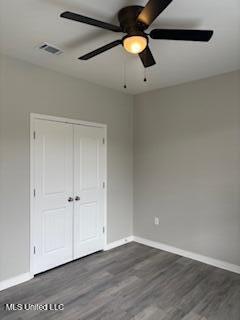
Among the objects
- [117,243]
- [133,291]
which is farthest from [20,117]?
[117,243]

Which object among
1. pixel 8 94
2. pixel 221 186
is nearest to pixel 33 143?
pixel 8 94

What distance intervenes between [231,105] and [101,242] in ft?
9.43

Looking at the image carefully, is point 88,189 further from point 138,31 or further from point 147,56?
point 138,31

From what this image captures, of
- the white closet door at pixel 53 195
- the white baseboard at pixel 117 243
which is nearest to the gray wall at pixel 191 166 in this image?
the white baseboard at pixel 117 243

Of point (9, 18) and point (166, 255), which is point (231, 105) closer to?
point (166, 255)

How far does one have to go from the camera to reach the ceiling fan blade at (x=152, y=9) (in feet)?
4.86

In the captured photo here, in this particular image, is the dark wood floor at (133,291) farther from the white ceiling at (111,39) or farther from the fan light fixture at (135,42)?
the white ceiling at (111,39)

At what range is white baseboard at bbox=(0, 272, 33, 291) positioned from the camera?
8.96ft

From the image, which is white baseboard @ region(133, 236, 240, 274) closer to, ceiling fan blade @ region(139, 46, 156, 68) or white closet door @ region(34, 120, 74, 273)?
white closet door @ region(34, 120, 74, 273)

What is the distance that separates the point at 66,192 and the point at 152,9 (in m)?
2.54

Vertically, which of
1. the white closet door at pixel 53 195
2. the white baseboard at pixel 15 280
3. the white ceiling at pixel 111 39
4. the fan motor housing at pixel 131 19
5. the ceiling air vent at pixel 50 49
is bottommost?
the white baseboard at pixel 15 280

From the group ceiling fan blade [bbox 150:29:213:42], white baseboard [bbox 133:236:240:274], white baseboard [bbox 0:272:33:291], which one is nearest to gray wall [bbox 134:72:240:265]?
white baseboard [bbox 133:236:240:274]

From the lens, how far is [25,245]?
Result: 2.93 meters

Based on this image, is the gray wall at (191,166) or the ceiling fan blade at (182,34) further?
the gray wall at (191,166)
